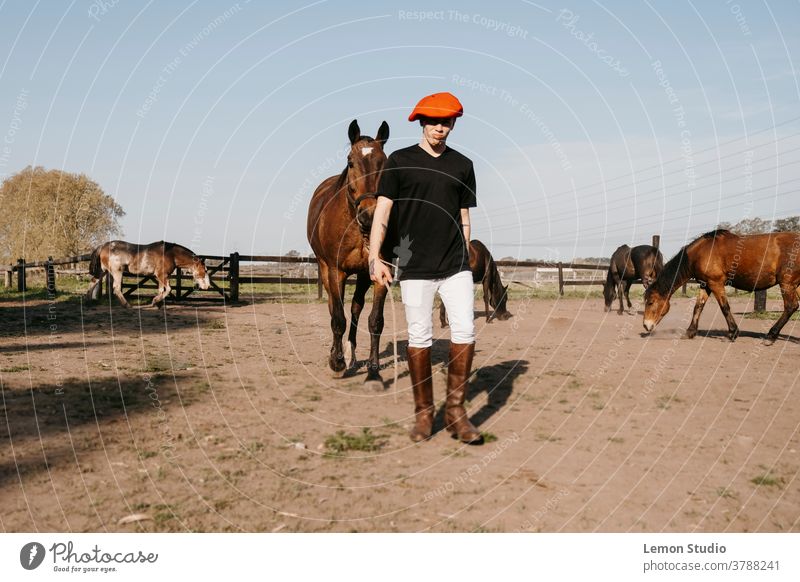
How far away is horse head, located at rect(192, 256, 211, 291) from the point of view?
19.8 meters

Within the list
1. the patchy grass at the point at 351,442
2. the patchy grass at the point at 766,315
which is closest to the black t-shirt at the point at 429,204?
the patchy grass at the point at 351,442

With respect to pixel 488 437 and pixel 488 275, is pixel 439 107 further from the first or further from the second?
pixel 488 275

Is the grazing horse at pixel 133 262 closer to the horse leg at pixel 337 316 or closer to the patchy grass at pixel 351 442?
the horse leg at pixel 337 316

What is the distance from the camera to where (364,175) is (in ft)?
21.0

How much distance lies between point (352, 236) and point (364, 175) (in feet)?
3.55

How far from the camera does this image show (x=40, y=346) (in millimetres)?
9773

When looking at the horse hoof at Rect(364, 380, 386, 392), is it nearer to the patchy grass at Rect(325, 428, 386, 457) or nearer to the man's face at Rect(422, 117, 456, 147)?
the patchy grass at Rect(325, 428, 386, 457)

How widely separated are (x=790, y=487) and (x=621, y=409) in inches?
86.4

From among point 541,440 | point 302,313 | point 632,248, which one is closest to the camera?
point 541,440

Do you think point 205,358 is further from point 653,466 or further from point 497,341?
point 653,466

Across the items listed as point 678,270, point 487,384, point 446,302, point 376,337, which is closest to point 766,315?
point 678,270

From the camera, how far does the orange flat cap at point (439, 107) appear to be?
4.93 meters

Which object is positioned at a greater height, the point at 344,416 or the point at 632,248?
the point at 632,248

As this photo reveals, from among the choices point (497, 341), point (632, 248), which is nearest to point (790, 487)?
point (497, 341)
